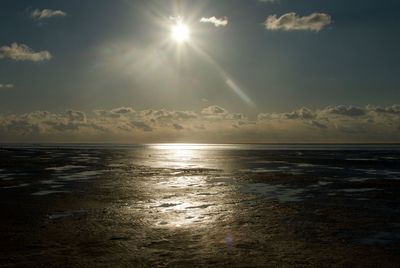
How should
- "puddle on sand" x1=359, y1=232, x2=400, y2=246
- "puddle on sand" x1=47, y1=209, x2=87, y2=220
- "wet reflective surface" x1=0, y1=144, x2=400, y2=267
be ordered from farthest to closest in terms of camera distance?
1. "puddle on sand" x1=47, y1=209, x2=87, y2=220
2. "puddle on sand" x1=359, y1=232, x2=400, y2=246
3. "wet reflective surface" x1=0, y1=144, x2=400, y2=267

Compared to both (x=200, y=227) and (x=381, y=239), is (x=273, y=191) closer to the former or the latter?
(x=200, y=227)

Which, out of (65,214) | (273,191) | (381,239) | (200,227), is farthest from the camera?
(273,191)

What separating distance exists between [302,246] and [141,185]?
65.5 feet

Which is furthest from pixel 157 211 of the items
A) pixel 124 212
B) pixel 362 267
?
pixel 362 267

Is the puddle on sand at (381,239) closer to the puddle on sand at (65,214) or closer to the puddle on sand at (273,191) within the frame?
the puddle on sand at (273,191)

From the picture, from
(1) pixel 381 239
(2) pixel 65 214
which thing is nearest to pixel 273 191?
(1) pixel 381 239

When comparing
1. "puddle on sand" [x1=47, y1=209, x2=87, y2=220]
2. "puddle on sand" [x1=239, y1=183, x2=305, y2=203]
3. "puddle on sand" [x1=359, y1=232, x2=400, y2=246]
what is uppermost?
"puddle on sand" [x1=239, y1=183, x2=305, y2=203]

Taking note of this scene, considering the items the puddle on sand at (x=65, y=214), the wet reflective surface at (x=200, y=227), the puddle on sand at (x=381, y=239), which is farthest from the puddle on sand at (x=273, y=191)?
the puddle on sand at (x=65, y=214)

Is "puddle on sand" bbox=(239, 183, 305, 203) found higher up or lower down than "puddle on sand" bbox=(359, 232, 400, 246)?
higher up

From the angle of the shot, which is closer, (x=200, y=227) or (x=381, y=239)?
(x=381, y=239)

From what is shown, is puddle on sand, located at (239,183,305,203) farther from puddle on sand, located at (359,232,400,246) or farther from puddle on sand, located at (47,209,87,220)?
puddle on sand, located at (47,209,87,220)

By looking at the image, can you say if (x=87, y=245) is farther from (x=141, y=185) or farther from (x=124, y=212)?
(x=141, y=185)

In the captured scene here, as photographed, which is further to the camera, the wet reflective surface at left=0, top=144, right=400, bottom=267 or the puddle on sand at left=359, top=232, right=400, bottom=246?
the puddle on sand at left=359, top=232, right=400, bottom=246

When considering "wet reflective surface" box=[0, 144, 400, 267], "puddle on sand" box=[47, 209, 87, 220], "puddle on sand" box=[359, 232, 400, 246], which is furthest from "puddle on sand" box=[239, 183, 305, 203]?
"puddle on sand" box=[47, 209, 87, 220]
